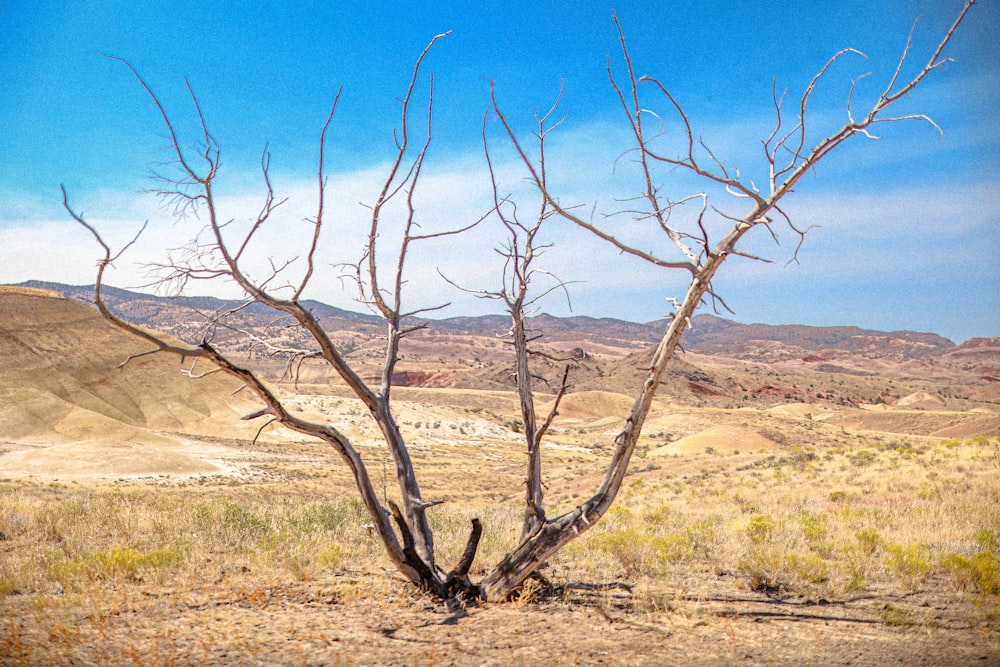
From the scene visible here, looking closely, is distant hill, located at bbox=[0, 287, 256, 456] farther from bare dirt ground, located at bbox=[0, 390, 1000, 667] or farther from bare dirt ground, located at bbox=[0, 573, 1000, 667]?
bare dirt ground, located at bbox=[0, 573, 1000, 667]

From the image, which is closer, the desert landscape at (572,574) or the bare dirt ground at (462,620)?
the bare dirt ground at (462,620)

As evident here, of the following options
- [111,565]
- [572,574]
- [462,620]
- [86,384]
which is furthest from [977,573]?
[86,384]

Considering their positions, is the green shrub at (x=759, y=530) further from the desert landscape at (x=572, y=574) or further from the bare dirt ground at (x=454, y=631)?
the bare dirt ground at (x=454, y=631)

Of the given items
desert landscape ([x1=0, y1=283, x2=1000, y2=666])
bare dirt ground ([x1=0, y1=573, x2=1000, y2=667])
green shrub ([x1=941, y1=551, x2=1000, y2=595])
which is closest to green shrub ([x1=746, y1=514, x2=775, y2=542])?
desert landscape ([x1=0, y1=283, x2=1000, y2=666])

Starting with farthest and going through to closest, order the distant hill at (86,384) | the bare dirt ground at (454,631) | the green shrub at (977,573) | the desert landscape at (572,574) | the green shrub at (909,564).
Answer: the distant hill at (86,384), the green shrub at (909,564), the green shrub at (977,573), the desert landscape at (572,574), the bare dirt ground at (454,631)

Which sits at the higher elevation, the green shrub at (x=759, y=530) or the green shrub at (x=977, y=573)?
the green shrub at (x=977, y=573)

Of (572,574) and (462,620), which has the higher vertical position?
(462,620)

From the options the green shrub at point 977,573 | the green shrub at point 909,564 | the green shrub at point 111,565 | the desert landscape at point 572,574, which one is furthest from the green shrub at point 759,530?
the green shrub at point 111,565

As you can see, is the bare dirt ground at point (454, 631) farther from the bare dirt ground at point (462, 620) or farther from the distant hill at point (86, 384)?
the distant hill at point (86, 384)

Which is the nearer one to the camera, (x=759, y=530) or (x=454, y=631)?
(x=454, y=631)

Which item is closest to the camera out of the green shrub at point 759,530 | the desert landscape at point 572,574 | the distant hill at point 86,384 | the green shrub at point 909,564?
the desert landscape at point 572,574

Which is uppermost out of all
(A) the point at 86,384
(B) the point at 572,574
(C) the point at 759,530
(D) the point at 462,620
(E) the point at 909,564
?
(E) the point at 909,564

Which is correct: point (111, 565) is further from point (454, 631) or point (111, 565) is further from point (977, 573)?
point (977, 573)

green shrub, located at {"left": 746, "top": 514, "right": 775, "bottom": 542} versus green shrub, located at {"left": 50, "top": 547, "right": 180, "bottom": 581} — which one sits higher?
green shrub, located at {"left": 746, "top": 514, "right": 775, "bottom": 542}
